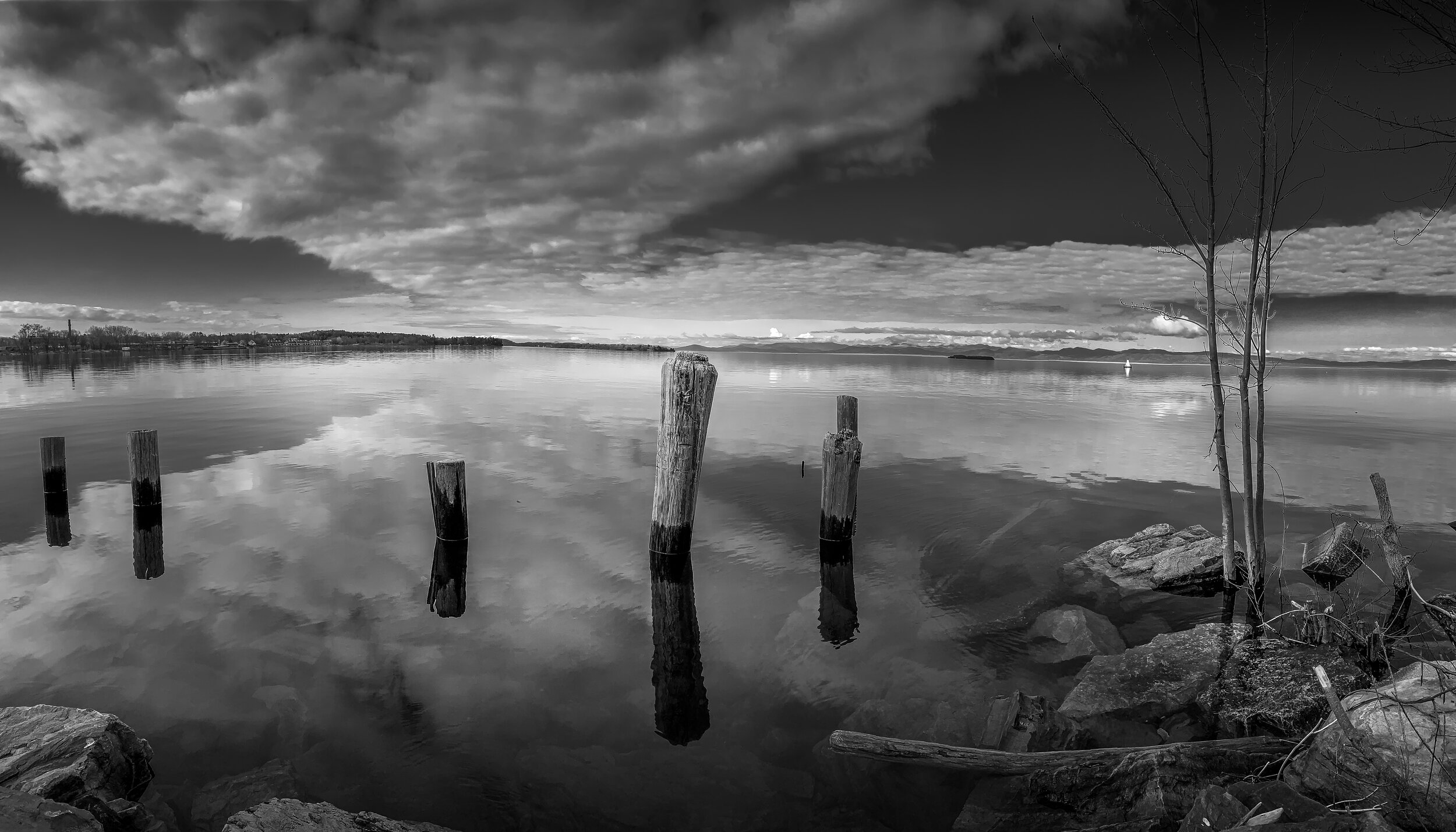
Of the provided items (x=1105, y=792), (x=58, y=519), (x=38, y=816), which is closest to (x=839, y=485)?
(x=1105, y=792)

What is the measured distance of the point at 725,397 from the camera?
3725 cm

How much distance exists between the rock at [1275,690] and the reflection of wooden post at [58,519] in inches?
610

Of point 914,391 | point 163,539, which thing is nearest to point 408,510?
point 163,539

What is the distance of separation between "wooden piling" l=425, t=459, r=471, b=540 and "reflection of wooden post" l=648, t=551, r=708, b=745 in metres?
3.15

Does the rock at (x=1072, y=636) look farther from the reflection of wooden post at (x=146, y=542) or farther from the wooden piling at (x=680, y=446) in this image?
the reflection of wooden post at (x=146, y=542)

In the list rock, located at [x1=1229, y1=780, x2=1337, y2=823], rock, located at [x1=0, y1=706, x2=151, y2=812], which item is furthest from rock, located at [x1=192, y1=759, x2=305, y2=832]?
rock, located at [x1=1229, y1=780, x2=1337, y2=823]

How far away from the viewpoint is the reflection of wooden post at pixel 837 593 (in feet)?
24.8

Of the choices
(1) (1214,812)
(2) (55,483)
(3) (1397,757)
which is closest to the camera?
(1) (1214,812)

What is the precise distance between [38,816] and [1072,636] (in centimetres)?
818

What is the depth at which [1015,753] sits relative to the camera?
14.9ft

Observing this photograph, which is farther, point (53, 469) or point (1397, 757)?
point (53, 469)

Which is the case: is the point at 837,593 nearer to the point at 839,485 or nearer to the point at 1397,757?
the point at 839,485

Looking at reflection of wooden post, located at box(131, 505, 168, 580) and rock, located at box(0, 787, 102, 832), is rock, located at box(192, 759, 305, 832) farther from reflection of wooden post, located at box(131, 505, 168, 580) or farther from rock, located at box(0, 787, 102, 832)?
reflection of wooden post, located at box(131, 505, 168, 580)

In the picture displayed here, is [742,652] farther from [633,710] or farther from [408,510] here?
[408,510]
